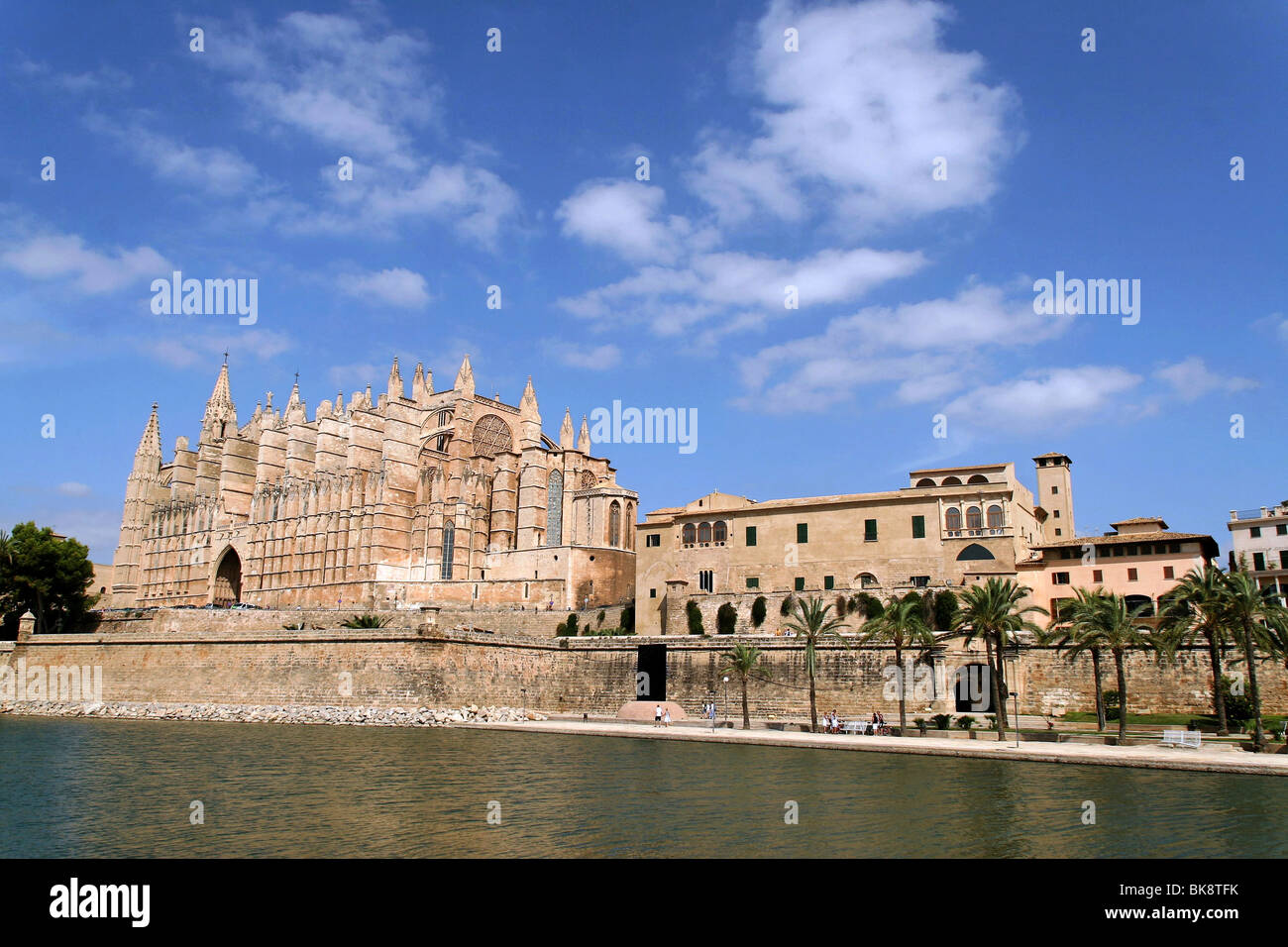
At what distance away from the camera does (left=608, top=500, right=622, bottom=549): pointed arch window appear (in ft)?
213

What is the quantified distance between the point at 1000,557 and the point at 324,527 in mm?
50415

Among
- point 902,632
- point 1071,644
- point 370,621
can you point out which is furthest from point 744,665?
point 370,621

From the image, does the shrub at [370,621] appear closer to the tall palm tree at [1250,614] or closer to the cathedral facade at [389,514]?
the cathedral facade at [389,514]

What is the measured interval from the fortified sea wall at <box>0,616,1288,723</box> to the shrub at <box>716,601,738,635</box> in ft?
9.41

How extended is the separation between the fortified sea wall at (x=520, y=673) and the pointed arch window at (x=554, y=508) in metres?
17.2

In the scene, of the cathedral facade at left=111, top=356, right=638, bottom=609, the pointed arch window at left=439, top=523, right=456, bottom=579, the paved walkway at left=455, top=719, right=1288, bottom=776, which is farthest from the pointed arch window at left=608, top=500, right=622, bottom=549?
the paved walkway at left=455, top=719, right=1288, bottom=776

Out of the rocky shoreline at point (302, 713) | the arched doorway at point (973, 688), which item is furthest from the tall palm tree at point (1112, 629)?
the rocky shoreline at point (302, 713)

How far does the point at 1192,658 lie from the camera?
37125mm

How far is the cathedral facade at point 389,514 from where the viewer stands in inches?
2569

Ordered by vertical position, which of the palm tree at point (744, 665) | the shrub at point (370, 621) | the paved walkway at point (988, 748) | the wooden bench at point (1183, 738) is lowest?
the paved walkway at point (988, 748)
